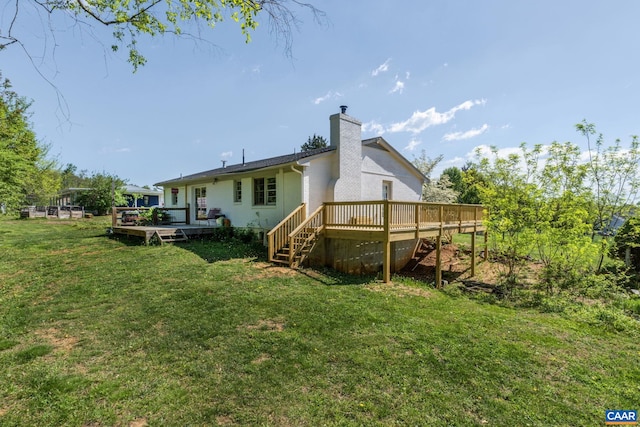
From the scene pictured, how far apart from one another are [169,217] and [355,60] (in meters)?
14.7

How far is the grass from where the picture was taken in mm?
2928

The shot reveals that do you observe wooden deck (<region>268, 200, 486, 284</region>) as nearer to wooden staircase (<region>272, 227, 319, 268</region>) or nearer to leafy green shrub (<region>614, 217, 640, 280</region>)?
wooden staircase (<region>272, 227, 319, 268</region>)

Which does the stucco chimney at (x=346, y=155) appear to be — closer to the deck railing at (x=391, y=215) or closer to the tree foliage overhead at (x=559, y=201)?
the deck railing at (x=391, y=215)

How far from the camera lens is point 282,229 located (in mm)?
9836

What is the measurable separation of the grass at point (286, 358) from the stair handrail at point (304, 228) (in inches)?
72.4

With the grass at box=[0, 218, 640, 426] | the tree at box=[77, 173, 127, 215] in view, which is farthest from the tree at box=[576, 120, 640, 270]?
the tree at box=[77, 173, 127, 215]

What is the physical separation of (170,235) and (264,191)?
13.5 ft

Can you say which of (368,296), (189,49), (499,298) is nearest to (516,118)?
(499,298)

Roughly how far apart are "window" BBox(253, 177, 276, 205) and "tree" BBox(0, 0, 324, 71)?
25.1ft

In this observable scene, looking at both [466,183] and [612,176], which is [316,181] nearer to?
[466,183]

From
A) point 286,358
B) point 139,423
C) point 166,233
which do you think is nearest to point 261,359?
point 286,358

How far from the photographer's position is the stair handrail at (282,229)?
922 cm

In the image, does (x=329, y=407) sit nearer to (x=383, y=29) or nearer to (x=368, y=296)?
(x=368, y=296)

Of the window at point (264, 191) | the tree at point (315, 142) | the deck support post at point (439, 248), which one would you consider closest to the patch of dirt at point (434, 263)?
the deck support post at point (439, 248)
